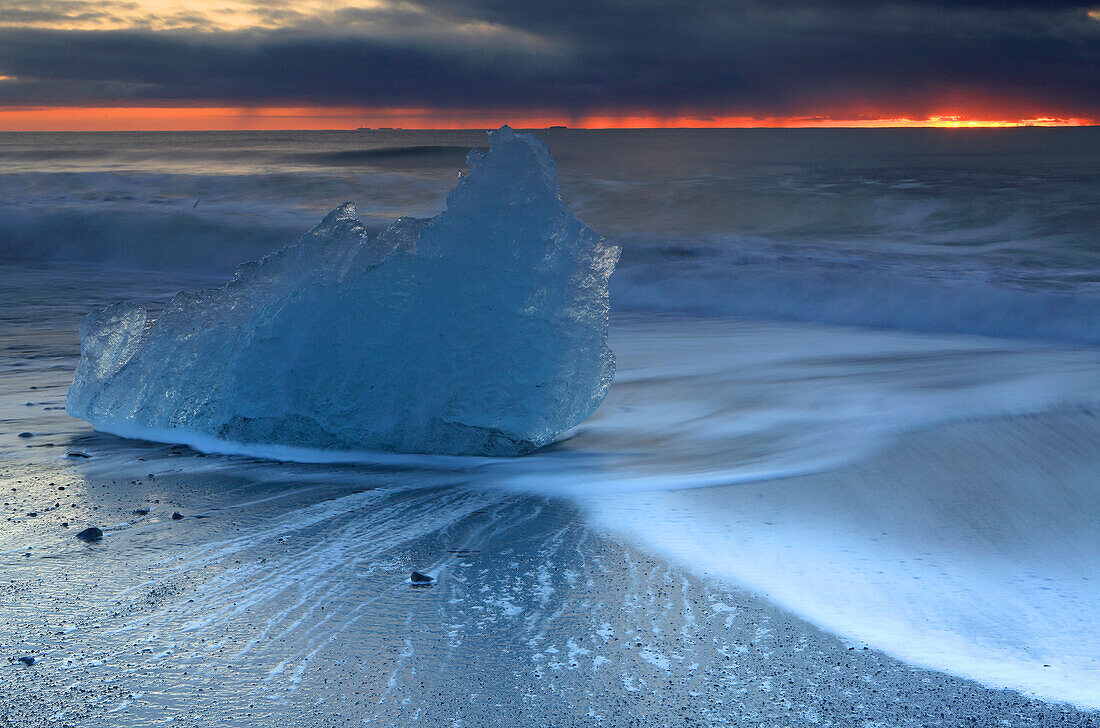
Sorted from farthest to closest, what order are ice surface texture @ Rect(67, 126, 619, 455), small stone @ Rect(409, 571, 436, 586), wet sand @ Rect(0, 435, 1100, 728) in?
1. ice surface texture @ Rect(67, 126, 619, 455)
2. small stone @ Rect(409, 571, 436, 586)
3. wet sand @ Rect(0, 435, 1100, 728)

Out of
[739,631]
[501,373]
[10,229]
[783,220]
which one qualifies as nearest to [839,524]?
[739,631]

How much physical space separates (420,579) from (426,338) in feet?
5.29

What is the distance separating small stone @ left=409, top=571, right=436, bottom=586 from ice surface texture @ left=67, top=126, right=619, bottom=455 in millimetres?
1385

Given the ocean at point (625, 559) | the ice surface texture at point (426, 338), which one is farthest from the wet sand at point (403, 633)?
the ice surface texture at point (426, 338)

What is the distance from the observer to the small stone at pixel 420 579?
2.52m

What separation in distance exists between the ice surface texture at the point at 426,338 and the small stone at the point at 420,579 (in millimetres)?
1385

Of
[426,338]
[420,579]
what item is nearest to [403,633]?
[420,579]

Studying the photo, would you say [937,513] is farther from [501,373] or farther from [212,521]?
[212,521]

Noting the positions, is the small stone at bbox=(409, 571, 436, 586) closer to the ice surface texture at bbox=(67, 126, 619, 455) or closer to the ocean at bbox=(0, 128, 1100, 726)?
the ocean at bbox=(0, 128, 1100, 726)

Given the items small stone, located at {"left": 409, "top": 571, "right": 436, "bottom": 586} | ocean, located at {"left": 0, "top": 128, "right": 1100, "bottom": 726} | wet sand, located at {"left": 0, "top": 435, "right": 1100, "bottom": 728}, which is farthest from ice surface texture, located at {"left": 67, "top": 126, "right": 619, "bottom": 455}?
small stone, located at {"left": 409, "top": 571, "right": 436, "bottom": 586}

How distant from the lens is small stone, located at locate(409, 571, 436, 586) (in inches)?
99.2

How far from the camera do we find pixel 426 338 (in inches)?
156

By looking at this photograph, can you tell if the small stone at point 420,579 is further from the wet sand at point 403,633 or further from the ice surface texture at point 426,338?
the ice surface texture at point 426,338

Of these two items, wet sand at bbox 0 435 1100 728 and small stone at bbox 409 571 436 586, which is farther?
small stone at bbox 409 571 436 586
